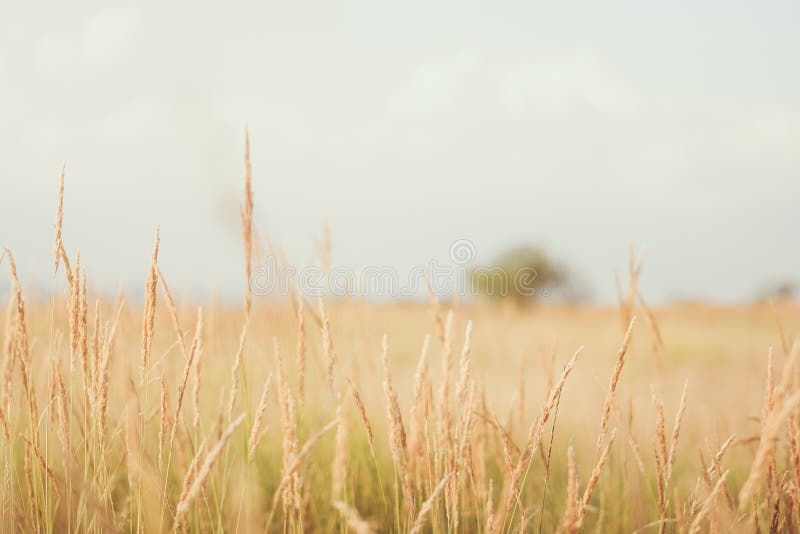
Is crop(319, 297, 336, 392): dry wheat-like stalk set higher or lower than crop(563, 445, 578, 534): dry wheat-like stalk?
higher

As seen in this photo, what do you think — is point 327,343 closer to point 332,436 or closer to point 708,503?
point 708,503

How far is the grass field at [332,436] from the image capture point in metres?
1.12

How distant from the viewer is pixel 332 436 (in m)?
2.61

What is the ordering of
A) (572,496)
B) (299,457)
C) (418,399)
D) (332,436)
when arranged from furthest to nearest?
(332,436) < (418,399) < (572,496) < (299,457)

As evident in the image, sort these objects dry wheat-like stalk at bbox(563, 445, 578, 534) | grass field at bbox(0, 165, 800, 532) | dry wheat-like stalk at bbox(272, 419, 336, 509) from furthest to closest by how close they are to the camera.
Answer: grass field at bbox(0, 165, 800, 532), dry wheat-like stalk at bbox(563, 445, 578, 534), dry wheat-like stalk at bbox(272, 419, 336, 509)

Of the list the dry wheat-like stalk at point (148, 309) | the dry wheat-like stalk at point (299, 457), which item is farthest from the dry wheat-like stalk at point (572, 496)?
the dry wheat-like stalk at point (148, 309)

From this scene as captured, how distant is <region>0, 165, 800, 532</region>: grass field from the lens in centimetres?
112

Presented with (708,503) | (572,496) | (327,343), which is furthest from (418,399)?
(708,503)

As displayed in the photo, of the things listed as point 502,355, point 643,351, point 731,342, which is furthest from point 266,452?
point 731,342

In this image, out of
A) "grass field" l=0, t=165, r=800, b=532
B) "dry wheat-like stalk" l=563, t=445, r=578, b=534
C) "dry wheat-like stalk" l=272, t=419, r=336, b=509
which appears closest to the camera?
"dry wheat-like stalk" l=272, t=419, r=336, b=509

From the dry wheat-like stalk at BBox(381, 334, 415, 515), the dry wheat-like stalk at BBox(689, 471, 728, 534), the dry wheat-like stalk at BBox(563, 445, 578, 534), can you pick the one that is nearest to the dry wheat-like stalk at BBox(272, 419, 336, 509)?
the dry wheat-like stalk at BBox(381, 334, 415, 515)

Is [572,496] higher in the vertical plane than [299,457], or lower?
lower

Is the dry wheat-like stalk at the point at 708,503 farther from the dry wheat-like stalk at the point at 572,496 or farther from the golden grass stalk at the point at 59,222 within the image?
the golden grass stalk at the point at 59,222

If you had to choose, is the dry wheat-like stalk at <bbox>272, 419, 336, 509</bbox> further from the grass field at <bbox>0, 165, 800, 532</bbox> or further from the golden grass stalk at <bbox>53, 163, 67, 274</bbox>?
the golden grass stalk at <bbox>53, 163, 67, 274</bbox>
